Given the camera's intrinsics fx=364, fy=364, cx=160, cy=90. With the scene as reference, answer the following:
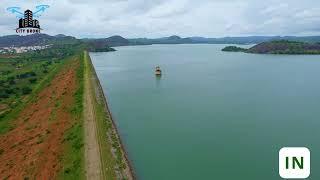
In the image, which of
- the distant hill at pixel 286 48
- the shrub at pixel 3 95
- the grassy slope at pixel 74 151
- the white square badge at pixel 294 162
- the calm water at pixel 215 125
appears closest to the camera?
the white square badge at pixel 294 162

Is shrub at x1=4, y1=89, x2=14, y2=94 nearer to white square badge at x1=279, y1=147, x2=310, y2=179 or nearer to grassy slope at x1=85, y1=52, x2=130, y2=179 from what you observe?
grassy slope at x1=85, y1=52, x2=130, y2=179

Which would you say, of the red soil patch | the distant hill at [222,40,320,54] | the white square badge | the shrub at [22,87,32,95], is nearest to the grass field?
the red soil patch

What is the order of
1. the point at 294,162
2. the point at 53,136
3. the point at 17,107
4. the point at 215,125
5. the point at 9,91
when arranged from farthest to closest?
the point at 9,91
the point at 17,107
the point at 215,125
the point at 53,136
the point at 294,162

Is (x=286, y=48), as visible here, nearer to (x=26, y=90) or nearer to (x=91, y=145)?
(x=26, y=90)

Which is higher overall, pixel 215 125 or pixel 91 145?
pixel 91 145

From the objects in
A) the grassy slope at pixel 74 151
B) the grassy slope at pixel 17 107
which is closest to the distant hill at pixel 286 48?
the grassy slope at pixel 17 107

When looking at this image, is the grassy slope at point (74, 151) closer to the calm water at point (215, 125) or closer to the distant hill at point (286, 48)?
the calm water at point (215, 125)

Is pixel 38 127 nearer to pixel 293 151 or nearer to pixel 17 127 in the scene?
pixel 17 127

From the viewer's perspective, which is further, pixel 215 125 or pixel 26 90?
pixel 26 90

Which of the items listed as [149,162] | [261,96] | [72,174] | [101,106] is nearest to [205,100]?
[261,96]

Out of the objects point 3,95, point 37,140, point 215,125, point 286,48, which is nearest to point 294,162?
point 37,140
